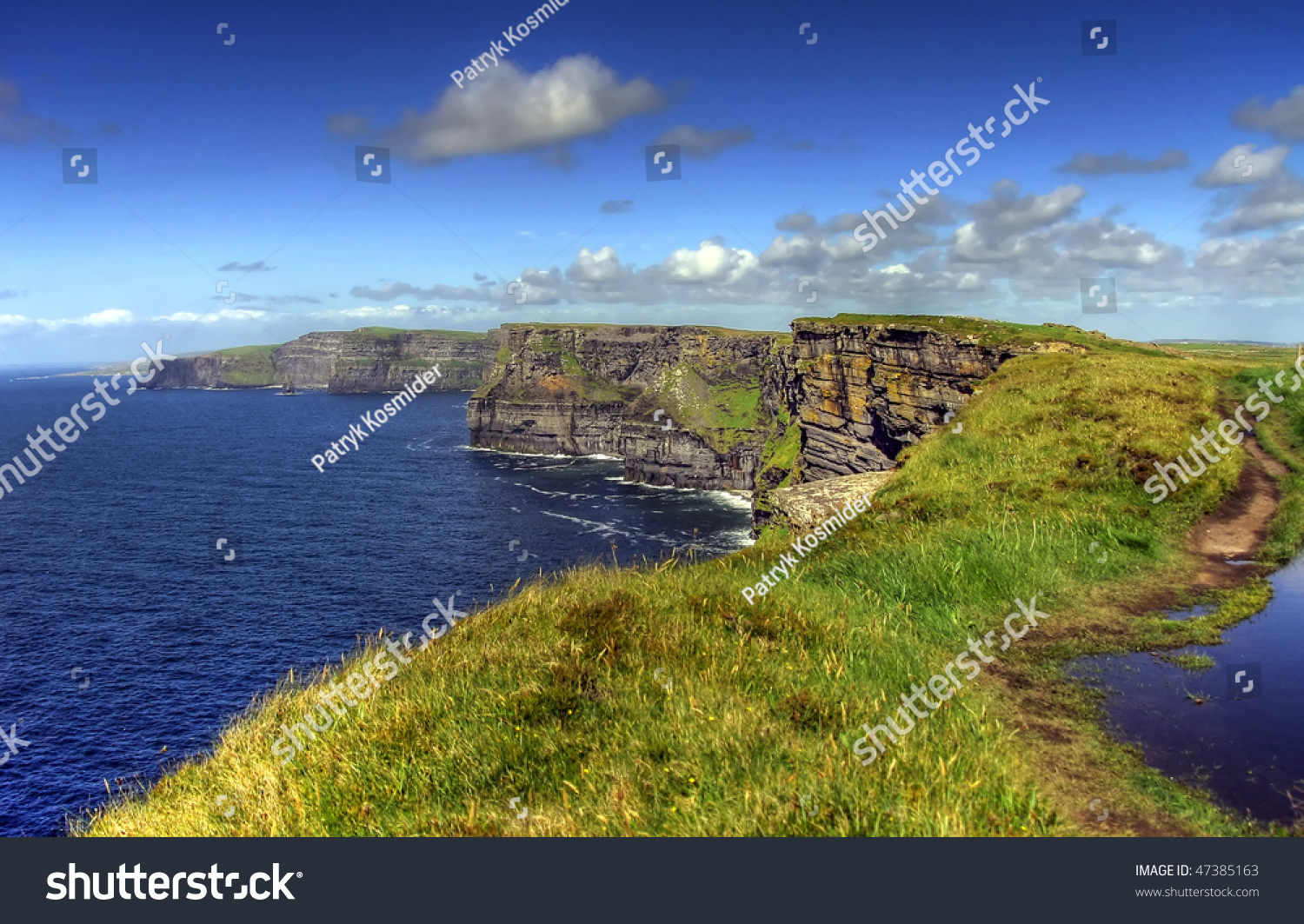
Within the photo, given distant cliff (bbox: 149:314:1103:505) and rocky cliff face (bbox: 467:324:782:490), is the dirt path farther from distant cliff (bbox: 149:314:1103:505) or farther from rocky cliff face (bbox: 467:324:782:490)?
rocky cliff face (bbox: 467:324:782:490)

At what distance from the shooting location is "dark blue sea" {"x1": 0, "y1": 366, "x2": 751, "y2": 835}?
143 ft

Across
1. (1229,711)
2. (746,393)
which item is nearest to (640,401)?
(746,393)

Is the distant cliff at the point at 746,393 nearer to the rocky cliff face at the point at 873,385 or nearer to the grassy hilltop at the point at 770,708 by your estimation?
the rocky cliff face at the point at 873,385

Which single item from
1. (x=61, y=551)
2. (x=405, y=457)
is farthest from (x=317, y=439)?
(x=61, y=551)

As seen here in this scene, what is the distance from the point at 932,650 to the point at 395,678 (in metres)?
8.16

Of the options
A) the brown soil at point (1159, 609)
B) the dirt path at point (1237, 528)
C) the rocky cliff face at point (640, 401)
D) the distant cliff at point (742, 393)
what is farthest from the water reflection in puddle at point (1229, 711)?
the rocky cliff face at point (640, 401)

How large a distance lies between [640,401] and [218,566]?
94.1 meters

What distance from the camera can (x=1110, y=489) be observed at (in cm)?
1856

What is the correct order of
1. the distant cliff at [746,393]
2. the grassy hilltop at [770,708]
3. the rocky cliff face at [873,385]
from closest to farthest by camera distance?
the grassy hilltop at [770,708] < the rocky cliff face at [873,385] < the distant cliff at [746,393]

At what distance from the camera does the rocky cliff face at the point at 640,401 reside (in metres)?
138

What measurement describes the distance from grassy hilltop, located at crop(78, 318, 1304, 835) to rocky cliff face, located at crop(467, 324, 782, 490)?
395 feet

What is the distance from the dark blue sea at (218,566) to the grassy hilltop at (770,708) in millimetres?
3546

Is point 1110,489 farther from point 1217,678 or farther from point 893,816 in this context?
point 893,816

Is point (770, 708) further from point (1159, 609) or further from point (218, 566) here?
point (218, 566)
